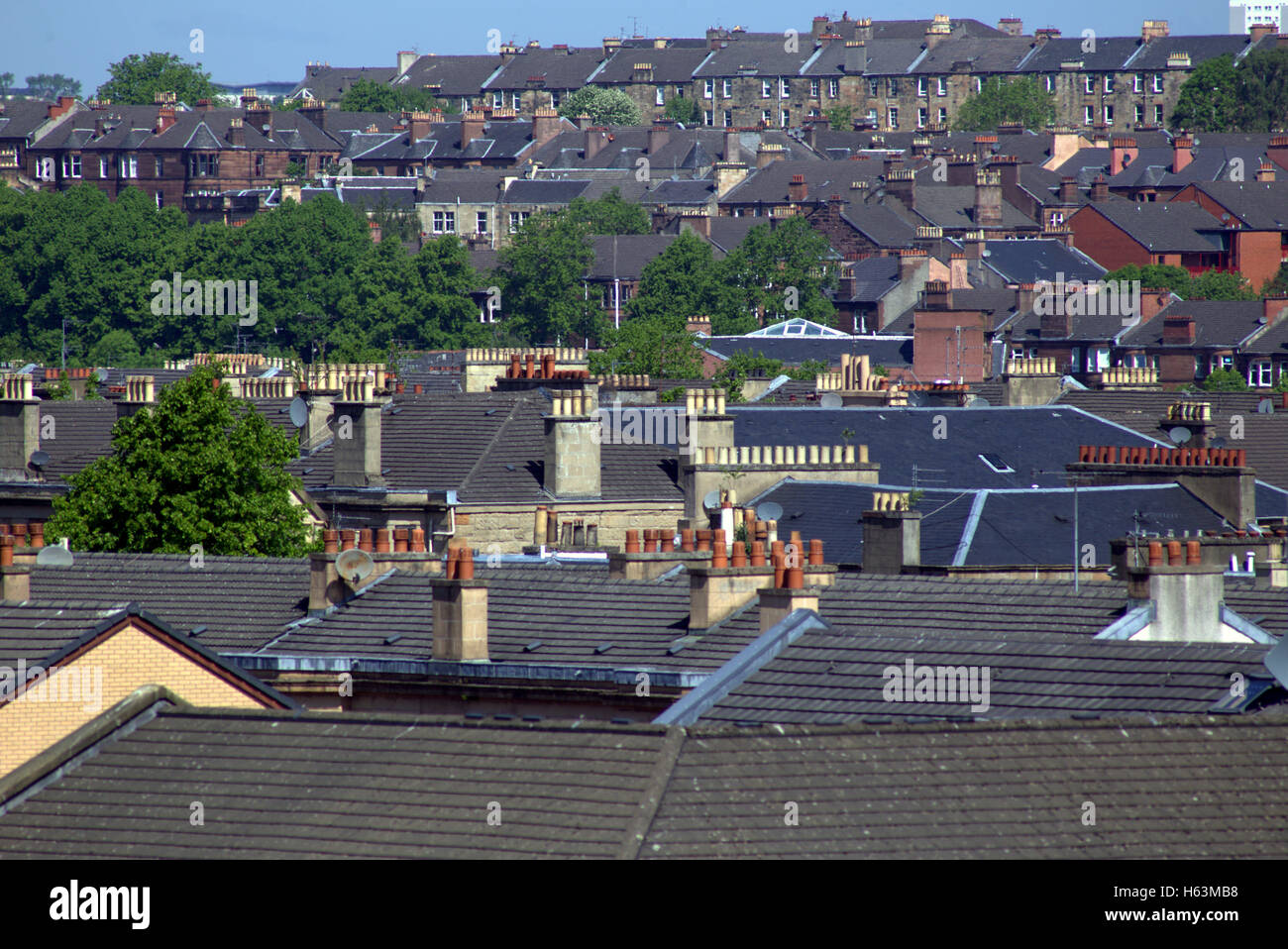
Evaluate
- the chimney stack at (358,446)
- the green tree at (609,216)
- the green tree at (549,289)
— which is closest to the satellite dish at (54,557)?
the chimney stack at (358,446)

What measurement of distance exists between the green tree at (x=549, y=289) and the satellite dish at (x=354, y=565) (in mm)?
113614

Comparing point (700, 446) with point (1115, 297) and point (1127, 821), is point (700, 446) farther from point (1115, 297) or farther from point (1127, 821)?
point (1115, 297)

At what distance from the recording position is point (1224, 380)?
350 feet

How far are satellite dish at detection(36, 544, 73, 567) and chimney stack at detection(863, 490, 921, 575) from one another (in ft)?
41.0

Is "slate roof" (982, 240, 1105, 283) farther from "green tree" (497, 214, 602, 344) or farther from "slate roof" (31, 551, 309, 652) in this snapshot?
→ "slate roof" (31, 551, 309, 652)

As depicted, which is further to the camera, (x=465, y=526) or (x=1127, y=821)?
(x=465, y=526)

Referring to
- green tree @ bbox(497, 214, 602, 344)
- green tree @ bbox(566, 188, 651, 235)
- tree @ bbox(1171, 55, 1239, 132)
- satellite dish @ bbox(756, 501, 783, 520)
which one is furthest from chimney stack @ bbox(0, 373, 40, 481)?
tree @ bbox(1171, 55, 1239, 132)

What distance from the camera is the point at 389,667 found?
93.1ft

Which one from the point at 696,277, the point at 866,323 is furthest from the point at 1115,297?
the point at 696,277

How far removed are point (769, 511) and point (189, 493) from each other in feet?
30.2

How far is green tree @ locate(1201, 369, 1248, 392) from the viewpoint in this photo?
338ft

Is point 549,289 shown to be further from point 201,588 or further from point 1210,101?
point 201,588
